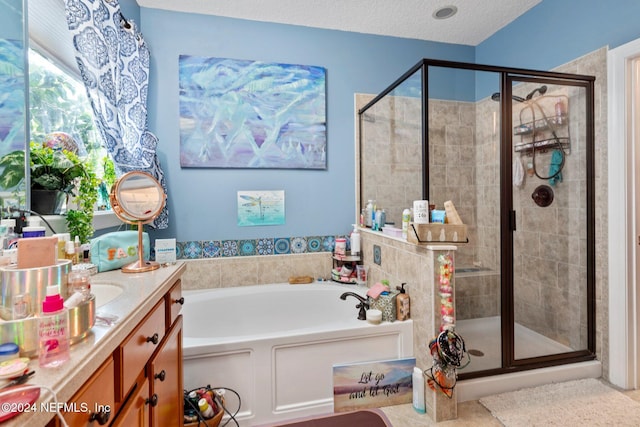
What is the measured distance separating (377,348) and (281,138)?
1.74 meters

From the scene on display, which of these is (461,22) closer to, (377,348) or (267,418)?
(377,348)

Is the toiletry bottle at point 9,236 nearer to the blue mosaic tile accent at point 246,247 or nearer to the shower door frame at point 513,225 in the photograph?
the blue mosaic tile accent at point 246,247

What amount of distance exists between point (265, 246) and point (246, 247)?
16 cm

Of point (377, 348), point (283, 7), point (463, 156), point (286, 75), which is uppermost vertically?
point (283, 7)

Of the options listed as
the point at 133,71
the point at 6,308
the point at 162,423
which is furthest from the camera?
the point at 133,71

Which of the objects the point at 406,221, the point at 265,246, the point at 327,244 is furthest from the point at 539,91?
the point at 265,246

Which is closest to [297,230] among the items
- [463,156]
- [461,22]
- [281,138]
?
[281,138]

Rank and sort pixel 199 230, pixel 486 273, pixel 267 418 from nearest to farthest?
pixel 267 418, pixel 486 273, pixel 199 230

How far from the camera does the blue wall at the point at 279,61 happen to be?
8.02ft

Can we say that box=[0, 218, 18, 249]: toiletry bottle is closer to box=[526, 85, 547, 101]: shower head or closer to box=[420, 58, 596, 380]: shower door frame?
box=[420, 58, 596, 380]: shower door frame

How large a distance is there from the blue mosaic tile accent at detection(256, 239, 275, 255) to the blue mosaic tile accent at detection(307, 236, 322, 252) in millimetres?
312

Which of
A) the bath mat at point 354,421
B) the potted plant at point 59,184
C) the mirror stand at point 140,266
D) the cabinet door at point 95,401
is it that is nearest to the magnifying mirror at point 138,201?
the mirror stand at point 140,266

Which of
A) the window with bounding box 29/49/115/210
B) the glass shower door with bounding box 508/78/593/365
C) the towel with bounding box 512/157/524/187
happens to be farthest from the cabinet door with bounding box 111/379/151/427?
the towel with bounding box 512/157/524/187

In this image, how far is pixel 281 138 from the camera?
102 inches
